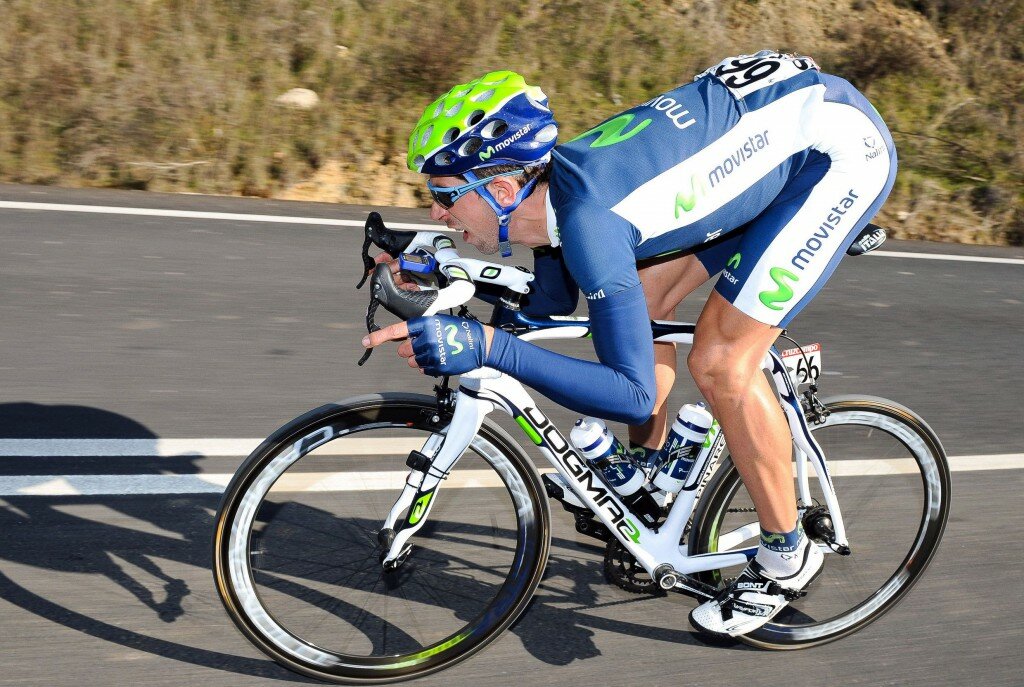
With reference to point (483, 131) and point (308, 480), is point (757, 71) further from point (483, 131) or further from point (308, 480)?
point (308, 480)

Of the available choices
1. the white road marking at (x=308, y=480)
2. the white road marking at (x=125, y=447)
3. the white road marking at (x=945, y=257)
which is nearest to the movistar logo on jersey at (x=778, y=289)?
the white road marking at (x=308, y=480)

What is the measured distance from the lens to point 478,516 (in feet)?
11.3

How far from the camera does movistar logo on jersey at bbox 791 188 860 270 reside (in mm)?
3010

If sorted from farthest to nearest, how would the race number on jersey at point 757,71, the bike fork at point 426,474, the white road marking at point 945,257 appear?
the white road marking at point 945,257 < the race number on jersey at point 757,71 < the bike fork at point 426,474

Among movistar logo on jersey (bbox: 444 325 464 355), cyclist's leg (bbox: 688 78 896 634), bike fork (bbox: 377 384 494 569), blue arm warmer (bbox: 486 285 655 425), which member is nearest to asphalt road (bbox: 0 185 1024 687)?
bike fork (bbox: 377 384 494 569)

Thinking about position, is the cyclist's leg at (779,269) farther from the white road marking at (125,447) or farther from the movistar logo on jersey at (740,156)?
the white road marking at (125,447)

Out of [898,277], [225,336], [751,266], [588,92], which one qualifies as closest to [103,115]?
[225,336]

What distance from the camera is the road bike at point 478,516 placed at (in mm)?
2863

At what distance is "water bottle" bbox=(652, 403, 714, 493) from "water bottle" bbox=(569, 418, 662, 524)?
69 millimetres

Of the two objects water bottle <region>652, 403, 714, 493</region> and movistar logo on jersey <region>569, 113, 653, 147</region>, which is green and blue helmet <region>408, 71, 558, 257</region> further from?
water bottle <region>652, 403, 714, 493</region>

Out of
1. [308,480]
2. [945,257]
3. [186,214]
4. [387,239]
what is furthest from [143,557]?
[945,257]

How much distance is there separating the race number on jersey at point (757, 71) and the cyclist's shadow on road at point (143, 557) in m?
1.66

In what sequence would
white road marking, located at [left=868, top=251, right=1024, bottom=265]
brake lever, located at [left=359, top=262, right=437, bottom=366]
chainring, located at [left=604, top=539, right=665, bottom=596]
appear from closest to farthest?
brake lever, located at [left=359, top=262, right=437, bottom=366] < chainring, located at [left=604, top=539, right=665, bottom=596] < white road marking, located at [left=868, top=251, right=1024, bottom=265]

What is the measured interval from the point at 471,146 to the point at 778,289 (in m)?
0.95
